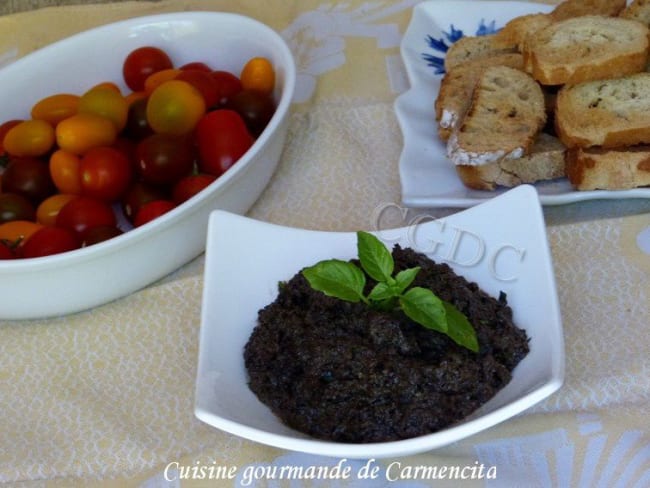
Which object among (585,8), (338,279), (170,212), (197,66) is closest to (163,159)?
(170,212)

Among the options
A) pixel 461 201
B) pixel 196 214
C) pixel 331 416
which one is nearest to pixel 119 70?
pixel 196 214

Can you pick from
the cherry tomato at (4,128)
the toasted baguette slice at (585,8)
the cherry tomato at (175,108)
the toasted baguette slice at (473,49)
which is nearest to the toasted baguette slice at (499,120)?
the toasted baguette slice at (473,49)

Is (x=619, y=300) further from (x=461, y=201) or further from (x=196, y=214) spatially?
(x=196, y=214)

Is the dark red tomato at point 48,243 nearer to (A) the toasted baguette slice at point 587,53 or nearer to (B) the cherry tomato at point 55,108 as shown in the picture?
(B) the cherry tomato at point 55,108

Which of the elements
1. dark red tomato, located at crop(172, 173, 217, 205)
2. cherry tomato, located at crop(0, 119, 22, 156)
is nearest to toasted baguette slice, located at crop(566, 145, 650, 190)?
dark red tomato, located at crop(172, 173, 217, 205)

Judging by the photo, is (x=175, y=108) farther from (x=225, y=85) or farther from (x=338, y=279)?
(x=338, y=279)
